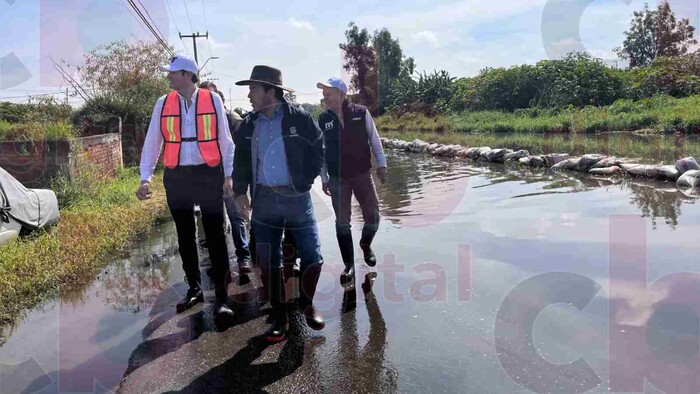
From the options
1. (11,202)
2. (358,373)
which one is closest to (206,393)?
(358,373)

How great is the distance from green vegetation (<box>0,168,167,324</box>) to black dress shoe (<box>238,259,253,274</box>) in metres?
1.46

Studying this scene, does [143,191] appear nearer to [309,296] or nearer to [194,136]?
[194,136]

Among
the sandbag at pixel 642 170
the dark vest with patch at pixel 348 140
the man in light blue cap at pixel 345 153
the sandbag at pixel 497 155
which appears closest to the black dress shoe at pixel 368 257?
the man in light blue cap at pixel 345 153

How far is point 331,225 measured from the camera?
25.0 feet

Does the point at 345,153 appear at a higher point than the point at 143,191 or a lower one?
higher

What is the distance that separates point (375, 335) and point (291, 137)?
1.42 meters

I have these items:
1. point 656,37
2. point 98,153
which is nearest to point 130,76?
point 98,153

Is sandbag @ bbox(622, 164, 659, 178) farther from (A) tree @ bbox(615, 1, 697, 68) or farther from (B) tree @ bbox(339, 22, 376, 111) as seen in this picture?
(B) tree @ bbox(339, 22, 376, 111)

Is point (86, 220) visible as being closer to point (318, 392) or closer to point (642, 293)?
point (318, 392)

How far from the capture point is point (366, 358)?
10.7 feet

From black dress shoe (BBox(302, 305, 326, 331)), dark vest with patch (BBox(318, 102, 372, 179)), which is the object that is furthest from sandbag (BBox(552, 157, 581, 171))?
black dress shoe (BBox(302, 305, 326, 331))

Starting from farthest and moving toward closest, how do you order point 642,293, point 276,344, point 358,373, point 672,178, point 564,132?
point 564,132 < point 672,178 < point 642,293 < point 276,344 < point 358,373

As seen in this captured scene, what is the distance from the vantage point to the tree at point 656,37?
120ft

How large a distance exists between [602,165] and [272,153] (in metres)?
8.77
